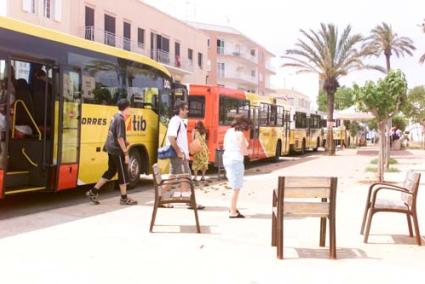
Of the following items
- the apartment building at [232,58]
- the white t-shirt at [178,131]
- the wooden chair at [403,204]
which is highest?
the apartment building at [232,58]

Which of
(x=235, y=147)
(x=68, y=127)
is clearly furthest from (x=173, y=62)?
(x=235, y=147)

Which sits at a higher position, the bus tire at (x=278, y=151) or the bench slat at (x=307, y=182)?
the bench slat at (x=307, y=182)

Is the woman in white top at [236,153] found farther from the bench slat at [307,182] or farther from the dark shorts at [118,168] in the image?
the bench slat at [307,182]

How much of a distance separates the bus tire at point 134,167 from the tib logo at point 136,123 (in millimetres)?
501

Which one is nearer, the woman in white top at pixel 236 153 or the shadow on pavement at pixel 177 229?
the shadow on pavement at pixel 177 229

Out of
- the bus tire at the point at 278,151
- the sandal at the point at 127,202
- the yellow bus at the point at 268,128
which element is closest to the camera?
the sandal at the point at 127,202

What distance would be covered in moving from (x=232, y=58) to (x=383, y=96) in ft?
218

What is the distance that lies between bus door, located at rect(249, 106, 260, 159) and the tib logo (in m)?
8.11

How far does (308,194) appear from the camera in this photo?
681cm

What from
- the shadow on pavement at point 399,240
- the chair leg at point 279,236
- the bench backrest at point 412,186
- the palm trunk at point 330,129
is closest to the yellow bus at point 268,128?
the palm trunk at point 330,129

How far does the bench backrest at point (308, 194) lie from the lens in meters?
6.75

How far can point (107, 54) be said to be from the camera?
40.1ft

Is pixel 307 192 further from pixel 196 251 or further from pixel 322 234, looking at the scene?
pixel 196 251

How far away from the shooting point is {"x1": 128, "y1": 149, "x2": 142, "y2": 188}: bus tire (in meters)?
13.2
